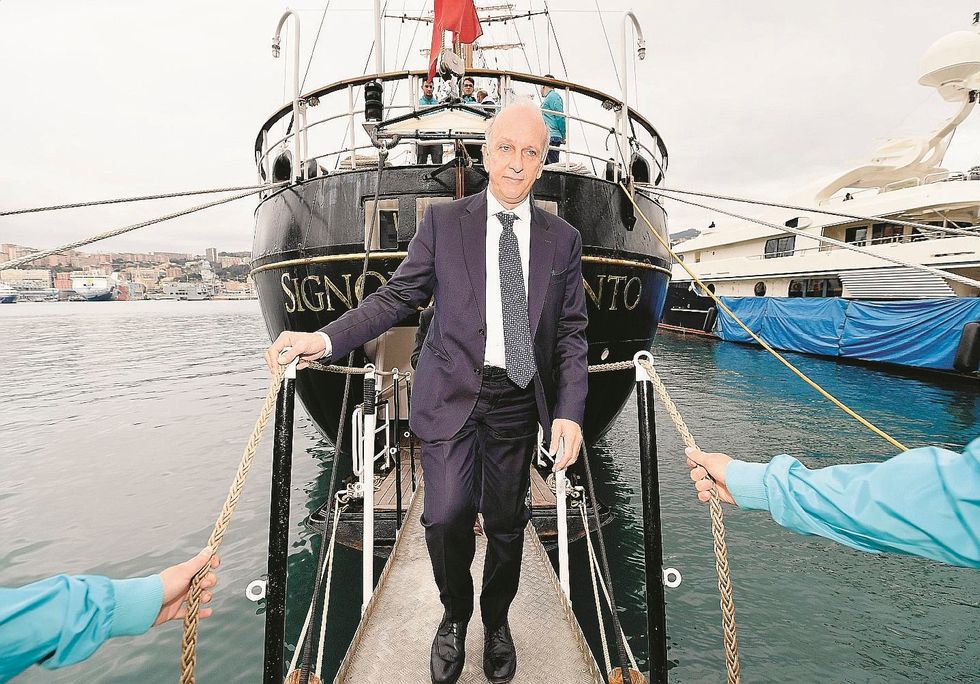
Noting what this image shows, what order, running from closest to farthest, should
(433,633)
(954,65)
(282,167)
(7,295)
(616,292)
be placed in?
(433,633)
(616,292)
(282,167)
(954,65)
(7,295)

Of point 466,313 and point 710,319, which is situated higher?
point 466,313

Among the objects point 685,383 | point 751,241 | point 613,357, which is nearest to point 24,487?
point 613,357

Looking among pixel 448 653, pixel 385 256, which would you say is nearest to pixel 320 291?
pixel 385 256

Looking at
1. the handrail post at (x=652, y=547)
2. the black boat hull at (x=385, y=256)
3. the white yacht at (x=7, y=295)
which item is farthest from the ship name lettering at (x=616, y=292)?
the white yacht at (x=7, y=295)

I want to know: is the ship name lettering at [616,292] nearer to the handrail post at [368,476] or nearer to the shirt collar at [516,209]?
the handrail post at [368,476]

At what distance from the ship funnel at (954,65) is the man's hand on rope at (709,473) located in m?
26.1

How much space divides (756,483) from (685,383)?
1337 centimetres

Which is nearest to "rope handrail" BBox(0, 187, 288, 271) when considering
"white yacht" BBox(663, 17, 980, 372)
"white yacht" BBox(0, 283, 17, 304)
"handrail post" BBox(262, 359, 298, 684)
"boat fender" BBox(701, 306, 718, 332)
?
"handrail post" BBox(262, 359, 298, 684)

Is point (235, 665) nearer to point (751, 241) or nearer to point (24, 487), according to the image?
point (24, 487)

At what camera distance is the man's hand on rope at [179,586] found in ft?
3.58

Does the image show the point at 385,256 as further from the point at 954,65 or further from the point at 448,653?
the point at 954,65

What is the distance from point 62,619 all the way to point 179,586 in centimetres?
25

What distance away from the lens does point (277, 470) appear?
172cm

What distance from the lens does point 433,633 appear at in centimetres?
230
